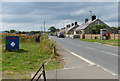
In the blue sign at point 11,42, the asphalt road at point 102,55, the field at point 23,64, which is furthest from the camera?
the blue sign at point 11,42

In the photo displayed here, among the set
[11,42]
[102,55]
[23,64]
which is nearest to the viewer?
[23,64]

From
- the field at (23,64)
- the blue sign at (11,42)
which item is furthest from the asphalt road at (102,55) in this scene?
the blue sign at (11,42)

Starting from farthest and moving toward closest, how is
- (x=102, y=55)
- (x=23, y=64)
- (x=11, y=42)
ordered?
1. (x=11, y=42)
2. (x=102, y=55)
3. (x=23, y=64)

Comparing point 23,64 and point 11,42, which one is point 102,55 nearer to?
point 23,64

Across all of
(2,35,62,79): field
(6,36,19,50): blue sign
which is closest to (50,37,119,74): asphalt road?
(2,35,62,79): field

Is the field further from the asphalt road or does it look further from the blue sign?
the blue sign

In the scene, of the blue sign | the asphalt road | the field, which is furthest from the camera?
the blue sign

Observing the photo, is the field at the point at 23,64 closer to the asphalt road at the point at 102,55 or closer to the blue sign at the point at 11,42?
the asphalt road at the point at 102,55

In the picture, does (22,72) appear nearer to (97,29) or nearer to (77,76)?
(77,76)

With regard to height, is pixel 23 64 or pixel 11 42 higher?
pixel 11 42

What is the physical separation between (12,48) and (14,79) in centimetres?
1139

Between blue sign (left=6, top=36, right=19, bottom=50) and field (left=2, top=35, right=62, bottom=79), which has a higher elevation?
blue sign (left=6, top=36, right=19, bottom=50)

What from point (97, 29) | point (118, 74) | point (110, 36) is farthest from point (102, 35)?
point (118, 74)

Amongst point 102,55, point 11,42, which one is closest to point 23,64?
point 102,55
